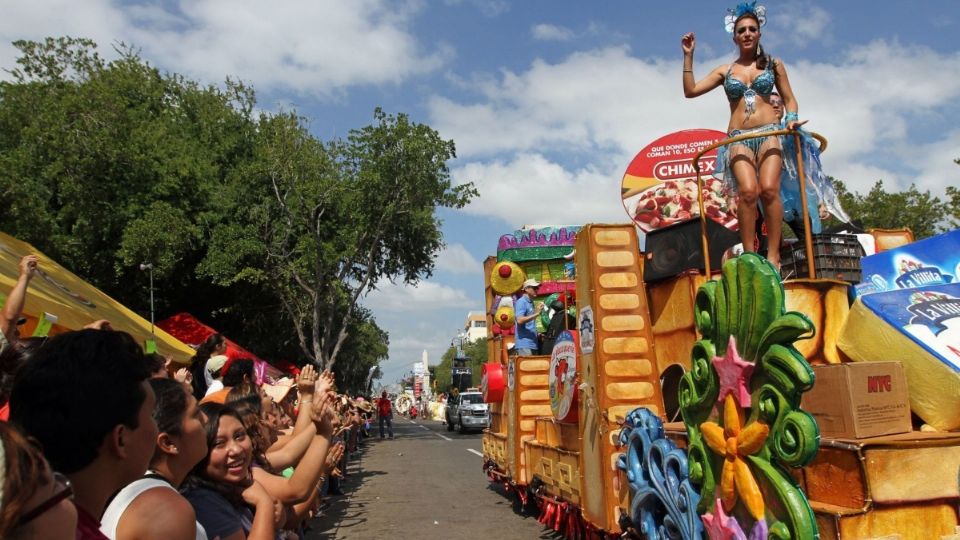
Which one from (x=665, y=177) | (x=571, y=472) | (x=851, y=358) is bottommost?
(x=571, y=472)

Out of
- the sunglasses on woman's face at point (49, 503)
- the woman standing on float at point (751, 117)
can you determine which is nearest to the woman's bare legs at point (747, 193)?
the woman standing on float at point (751, 117)

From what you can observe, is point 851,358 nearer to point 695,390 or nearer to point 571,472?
point 695,390

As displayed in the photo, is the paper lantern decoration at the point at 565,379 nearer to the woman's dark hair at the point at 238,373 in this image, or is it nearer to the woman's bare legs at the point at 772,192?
the woman's bare legs at the point at 772,192

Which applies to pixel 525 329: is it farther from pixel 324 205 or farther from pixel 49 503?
pixel 324 205

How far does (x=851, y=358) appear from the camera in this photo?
407 cm

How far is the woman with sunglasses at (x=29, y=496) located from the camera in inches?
48.6

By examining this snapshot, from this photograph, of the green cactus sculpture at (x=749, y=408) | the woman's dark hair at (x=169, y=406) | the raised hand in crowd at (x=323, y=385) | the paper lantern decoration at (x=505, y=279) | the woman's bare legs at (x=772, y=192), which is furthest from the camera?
the paper lantern decoration at (x=505, y=279)

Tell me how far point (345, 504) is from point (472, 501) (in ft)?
6.44

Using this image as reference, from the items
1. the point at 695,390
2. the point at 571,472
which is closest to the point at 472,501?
the point at 571,472

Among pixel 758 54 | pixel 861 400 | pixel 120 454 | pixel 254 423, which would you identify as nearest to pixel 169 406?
pixel 120 454

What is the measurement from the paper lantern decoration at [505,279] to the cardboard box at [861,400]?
651cm

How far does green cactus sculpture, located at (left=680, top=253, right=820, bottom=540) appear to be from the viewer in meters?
3.13

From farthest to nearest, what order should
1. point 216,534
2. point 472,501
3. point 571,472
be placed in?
point 472,501, point 571,472, point 216,534

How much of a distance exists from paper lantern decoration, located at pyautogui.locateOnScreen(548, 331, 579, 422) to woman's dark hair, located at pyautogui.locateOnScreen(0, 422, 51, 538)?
512 centimetres
